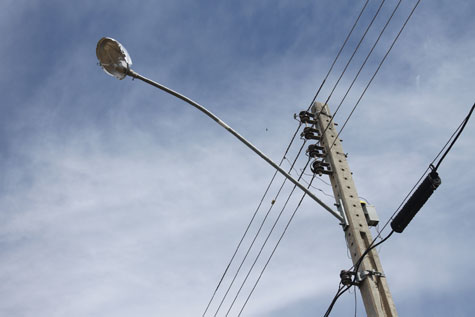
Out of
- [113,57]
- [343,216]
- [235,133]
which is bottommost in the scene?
[343,216]

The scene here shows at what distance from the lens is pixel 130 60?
773 cm

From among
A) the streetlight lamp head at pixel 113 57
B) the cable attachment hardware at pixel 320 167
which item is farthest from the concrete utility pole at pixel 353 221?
the streetlight lamp head at pixel 113 57

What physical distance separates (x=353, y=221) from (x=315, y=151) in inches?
64.9

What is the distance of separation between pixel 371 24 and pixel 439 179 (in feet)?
9.98

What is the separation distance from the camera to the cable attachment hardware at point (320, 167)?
834 cm

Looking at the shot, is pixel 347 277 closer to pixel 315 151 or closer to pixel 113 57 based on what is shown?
pixel 315 151

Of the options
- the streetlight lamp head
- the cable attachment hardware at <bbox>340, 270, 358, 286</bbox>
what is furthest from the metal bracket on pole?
the streetlight lamp head

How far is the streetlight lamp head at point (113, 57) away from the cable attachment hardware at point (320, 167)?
3.56m

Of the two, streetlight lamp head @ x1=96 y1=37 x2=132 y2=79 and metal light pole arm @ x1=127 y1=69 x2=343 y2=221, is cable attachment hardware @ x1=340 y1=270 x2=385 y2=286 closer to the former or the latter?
metal light pole arm @ x1=127 y1=69 x2=343 y2=221

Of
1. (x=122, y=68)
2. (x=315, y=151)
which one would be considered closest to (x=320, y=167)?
(x=315, y=151)

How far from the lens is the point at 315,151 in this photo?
865cm

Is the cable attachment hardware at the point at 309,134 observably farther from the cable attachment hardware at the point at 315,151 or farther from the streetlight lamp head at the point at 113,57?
the streetlight lamp head at the point at 113,57

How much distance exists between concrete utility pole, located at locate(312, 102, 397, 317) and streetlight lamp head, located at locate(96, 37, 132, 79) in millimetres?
3658

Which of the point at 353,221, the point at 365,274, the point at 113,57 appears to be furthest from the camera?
the point at 113,57
